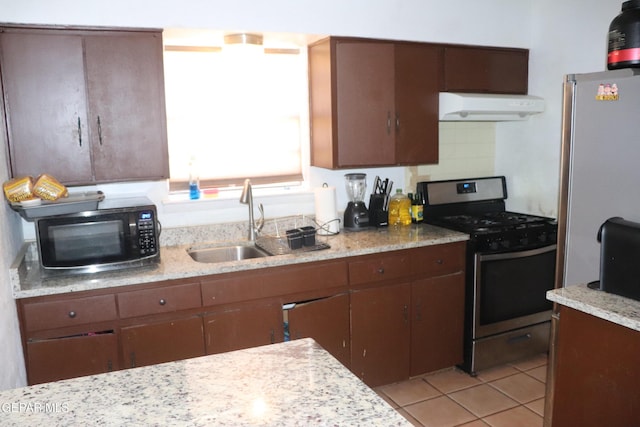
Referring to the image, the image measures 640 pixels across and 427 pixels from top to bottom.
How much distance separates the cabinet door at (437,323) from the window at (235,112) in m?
1.14

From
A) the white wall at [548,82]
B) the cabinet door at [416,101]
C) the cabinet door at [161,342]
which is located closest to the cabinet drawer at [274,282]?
the cabinet door at [161,342]

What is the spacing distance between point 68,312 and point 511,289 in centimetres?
255

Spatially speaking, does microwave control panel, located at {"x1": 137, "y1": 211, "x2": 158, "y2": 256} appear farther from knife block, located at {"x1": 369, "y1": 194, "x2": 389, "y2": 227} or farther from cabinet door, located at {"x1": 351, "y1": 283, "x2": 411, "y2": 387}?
knife block, located at {"x1": 369, "y1": 194, "x2": 389, "y2": 227}

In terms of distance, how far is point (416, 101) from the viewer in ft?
11.0

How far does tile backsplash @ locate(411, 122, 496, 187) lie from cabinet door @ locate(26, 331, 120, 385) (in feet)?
7.54

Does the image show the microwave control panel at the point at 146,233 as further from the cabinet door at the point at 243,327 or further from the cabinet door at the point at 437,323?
the cabinet door at the point at 437,323

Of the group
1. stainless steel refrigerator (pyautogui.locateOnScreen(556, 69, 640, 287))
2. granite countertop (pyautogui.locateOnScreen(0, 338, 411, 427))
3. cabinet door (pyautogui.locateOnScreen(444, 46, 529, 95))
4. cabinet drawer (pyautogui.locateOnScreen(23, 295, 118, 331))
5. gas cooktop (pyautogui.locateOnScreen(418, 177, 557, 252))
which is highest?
cabinet door (pyautogui.locateOnScreen(444, 46, 529, 95))

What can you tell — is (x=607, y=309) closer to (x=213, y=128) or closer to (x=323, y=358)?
(x=323, y=358)

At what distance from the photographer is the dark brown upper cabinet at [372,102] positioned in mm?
3156

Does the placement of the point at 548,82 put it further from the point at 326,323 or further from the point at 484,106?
Answer: the point at 326,323

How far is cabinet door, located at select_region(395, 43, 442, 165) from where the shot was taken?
10.8 ft

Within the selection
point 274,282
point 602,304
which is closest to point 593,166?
point 602,304

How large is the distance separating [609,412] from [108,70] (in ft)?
8.73

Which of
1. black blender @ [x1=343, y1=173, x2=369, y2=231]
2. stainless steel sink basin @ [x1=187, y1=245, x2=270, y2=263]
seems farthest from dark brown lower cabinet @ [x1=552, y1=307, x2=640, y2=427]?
stainless steel sink basin @ [x1=187, y1=245, x2=270, y2=263]
